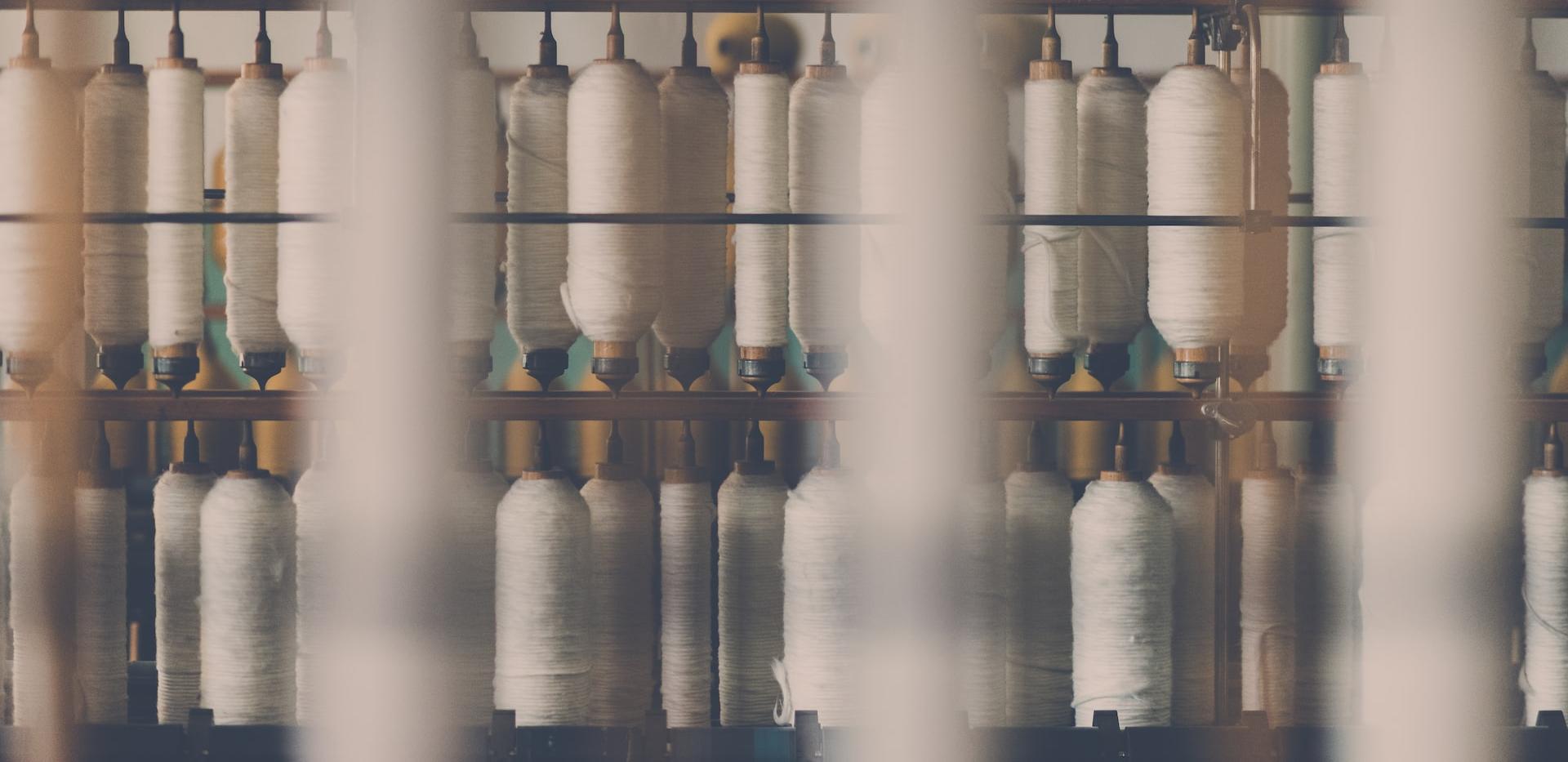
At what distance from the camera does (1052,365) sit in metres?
1.37

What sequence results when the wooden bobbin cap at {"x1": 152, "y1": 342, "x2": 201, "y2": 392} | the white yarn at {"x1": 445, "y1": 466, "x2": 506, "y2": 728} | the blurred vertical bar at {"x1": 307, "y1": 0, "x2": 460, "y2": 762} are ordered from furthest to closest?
the wooden bobbin cap at {"x1": 152, "y1": 342, "x2": 201, "y2": 392}
the white yarn at {"x1": 445, "y1": 466, "x2": 506, "y2": 728}
the blurred vertical bar at {"x1": 307, "y1": 0, "x2": 460, "y2": 762}

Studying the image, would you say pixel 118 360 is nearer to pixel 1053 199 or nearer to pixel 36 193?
pixel 36 193

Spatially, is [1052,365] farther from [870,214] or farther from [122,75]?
[122,75]

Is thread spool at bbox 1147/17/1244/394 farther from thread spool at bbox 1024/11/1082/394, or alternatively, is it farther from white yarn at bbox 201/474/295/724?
white yarn at bbox 201/474/295/724

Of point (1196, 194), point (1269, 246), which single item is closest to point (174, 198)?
point (1196, 194)

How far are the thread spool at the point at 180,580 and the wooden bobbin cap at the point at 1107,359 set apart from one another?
36.3 inches

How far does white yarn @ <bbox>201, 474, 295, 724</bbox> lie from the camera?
136 centimetres

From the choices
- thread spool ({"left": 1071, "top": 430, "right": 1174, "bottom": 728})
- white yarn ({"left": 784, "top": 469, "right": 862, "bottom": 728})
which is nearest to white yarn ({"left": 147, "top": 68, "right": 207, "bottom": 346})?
white yarn ({"left": 784, "top": 469, "right": 862, "bottom": 728})

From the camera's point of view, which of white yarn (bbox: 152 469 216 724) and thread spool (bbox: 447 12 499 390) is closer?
thread spool (bbox: 447 12 499 390)

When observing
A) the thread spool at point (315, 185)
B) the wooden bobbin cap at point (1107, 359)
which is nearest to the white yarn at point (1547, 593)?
the wooden bobbin cap at point (1107, 359)

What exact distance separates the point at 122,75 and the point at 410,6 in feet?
1.46

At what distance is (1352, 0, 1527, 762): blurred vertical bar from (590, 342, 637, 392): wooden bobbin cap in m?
0.67

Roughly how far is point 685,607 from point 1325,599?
2.18ft

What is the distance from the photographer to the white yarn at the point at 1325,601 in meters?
1.40
